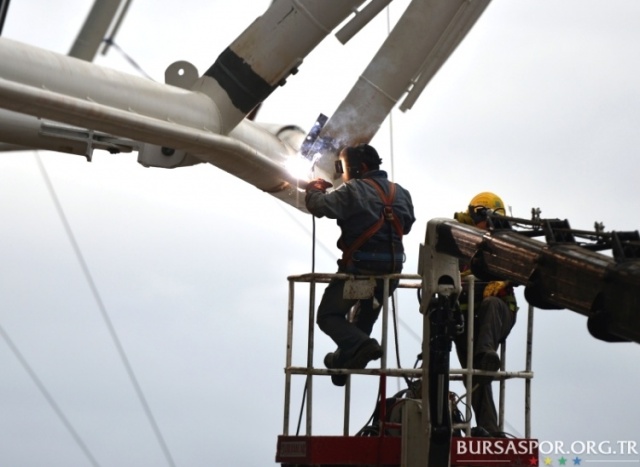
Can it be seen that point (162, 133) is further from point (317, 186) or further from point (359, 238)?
point (359, 238)

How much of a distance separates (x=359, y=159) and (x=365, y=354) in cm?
170

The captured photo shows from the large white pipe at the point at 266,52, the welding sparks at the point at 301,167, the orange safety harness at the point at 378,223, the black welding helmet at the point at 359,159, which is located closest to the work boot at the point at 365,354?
the orange safety harness at the point at 378,223

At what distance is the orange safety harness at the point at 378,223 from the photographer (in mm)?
13773

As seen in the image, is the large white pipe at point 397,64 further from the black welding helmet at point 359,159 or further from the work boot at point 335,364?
the work boot at point 335,364

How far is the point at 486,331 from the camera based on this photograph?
13.8 metres

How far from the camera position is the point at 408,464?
40.9ft

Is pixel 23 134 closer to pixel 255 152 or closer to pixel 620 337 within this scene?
pixel 255 152

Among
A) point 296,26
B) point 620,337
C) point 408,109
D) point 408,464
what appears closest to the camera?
point 620,337

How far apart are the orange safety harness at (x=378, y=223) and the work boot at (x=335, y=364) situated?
2.45 ft

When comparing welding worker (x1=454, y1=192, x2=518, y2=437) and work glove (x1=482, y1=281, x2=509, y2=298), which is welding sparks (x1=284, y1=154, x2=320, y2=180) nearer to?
welding worker (x1=454, y1=192, x2=518, y2=437)

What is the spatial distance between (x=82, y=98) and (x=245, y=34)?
199 cm

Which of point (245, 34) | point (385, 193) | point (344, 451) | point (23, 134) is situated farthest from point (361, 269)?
point (23, 134)

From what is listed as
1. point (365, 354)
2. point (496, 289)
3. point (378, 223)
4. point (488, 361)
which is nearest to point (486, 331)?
point (488, 361)

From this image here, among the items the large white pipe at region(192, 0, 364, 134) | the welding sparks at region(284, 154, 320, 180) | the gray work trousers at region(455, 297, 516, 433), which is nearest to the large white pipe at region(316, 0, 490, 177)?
the welding sparks at region(284, 154, 320, 180)
